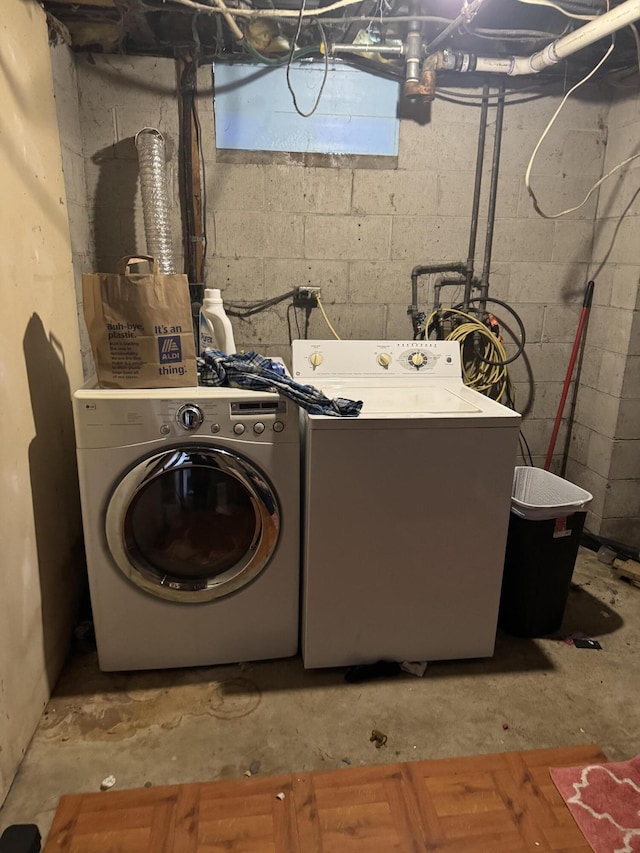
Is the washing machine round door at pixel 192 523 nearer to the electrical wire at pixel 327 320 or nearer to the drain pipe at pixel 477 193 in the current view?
the electrical wire at pixel 327 320

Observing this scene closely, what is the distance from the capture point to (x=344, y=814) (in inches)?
58.8

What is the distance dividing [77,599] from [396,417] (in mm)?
1404

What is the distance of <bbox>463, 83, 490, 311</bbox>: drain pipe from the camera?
2.54m

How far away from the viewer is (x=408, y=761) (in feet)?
5.42

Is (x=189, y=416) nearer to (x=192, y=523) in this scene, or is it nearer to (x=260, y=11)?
(x=192, y=523)

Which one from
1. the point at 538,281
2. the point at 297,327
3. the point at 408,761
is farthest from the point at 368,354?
the point at 408,761

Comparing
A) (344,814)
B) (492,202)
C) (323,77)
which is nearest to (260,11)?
(323,77)

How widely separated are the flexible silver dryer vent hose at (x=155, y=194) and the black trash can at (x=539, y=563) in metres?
1.66

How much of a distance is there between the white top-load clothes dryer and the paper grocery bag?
1.56 ft

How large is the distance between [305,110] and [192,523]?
1.78 metres

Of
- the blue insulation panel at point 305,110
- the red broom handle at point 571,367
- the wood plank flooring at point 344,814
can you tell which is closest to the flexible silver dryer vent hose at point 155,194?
the blue insulation panel at point 305,110

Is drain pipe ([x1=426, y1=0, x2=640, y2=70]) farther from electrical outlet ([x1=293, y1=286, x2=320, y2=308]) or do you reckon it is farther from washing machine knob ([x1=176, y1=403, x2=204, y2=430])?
washing machine knob ([x1=176, y1=403, x2=204, y2=430])

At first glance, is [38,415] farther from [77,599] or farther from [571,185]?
[571,185]

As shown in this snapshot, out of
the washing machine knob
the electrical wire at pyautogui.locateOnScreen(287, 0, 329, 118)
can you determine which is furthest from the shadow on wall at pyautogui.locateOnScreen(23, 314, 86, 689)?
the electrical wire at pyautogui.locateOnScreen(287, 0, 329, 118)
